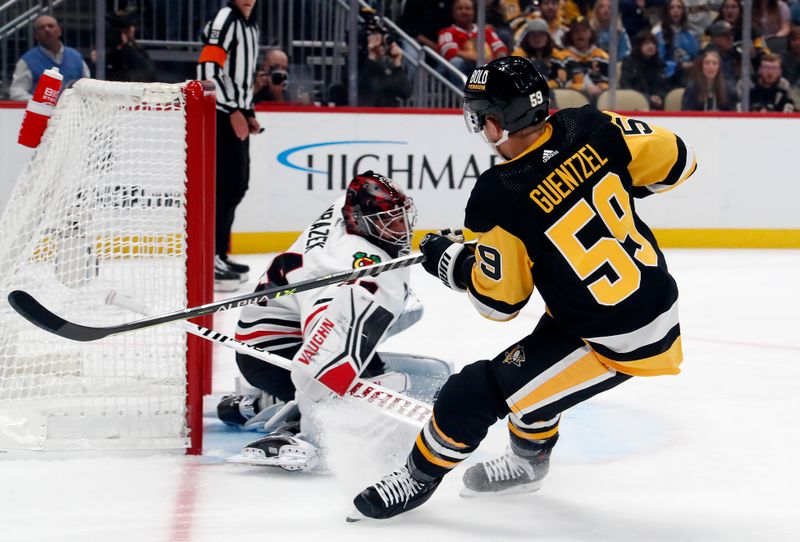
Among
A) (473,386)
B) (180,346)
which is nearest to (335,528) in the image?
(473,386)

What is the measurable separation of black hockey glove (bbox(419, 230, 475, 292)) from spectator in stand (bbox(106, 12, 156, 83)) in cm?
416

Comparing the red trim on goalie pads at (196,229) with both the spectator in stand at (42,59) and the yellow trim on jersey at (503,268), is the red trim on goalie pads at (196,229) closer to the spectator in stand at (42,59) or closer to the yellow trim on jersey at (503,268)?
the yellow trim on jersey at (503,268)

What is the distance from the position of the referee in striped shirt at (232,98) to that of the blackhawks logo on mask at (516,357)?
3245 millimetres

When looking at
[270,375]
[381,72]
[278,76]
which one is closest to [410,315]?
[270,375]

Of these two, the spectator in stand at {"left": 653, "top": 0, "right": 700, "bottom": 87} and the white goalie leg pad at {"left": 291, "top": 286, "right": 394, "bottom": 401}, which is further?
the spectator in stand at {"left": 653, "top": 0, "right": 700, "bottom": 87}

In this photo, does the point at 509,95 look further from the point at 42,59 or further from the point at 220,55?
the point at 42,59

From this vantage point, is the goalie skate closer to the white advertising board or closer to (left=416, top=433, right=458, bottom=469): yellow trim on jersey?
(left=416, top=433, right=458, bottom=469): yellow trim on jersey

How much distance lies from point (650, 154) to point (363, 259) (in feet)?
2.43

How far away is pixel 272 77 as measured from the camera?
256 inches

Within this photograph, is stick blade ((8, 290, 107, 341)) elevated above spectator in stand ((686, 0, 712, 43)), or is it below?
below

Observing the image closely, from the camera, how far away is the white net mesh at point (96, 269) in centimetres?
277

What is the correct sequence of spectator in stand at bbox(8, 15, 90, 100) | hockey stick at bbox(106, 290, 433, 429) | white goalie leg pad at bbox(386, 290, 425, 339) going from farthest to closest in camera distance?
spectator in stand at bbox(8, 15, 90, 100), white goalie leg pad at bbox(386, 290, 425, 339), hockey stick at bbox(106, 290, 433, 429)

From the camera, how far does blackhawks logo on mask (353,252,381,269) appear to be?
2.65 metres

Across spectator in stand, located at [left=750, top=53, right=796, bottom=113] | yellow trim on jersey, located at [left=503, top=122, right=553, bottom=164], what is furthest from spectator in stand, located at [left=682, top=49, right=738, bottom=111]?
yellow trim on jersey, located at [left=503, top=122, right=553, bottom=164]
